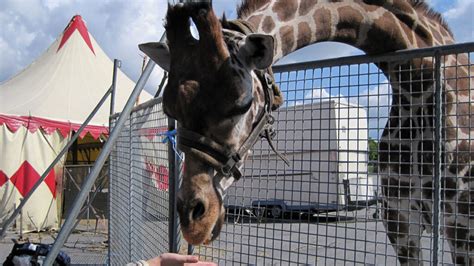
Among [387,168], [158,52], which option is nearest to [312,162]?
[387,168]

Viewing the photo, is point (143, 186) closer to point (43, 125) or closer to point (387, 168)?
point (387, 168)

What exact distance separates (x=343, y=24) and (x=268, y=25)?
0.53m

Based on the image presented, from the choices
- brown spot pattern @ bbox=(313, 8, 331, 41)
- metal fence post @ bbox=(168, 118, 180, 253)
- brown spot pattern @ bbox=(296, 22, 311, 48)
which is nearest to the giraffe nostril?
metal fence post @ bbox=(168, 118, 180, 253)

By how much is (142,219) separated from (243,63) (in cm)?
262

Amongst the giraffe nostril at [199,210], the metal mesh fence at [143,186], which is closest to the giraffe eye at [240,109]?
the giraffe nostril at [199,210]

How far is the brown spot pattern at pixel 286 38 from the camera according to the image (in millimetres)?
2732

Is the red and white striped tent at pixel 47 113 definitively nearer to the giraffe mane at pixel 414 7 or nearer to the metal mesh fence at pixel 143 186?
the metal mesh fence at pixel 143 186

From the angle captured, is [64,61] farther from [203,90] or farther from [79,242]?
[203,90]

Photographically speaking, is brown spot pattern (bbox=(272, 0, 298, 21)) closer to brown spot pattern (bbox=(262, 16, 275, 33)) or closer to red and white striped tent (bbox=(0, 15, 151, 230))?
brown spot pattern (bbox=(262, 16, 275, 33))

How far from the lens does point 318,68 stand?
2.71 m

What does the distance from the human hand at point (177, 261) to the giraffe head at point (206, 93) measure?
6.6 inches

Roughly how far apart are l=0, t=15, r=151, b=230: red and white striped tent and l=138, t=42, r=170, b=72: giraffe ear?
834cm

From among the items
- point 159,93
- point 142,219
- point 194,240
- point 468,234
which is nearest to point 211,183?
point 194,240

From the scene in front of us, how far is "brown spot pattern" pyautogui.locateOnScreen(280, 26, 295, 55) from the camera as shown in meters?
2.73
